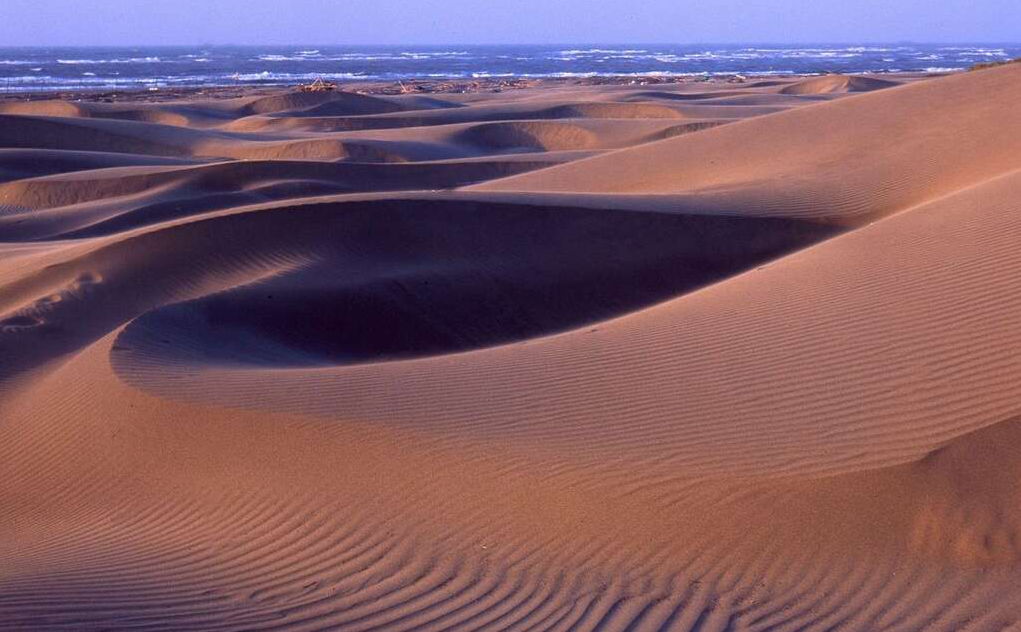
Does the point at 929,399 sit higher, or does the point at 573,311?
the point at 573,311

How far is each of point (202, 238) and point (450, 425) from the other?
22.7 feet

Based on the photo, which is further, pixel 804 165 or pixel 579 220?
pixel 804 165

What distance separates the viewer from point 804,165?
17.1 meters

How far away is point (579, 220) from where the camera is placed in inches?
549

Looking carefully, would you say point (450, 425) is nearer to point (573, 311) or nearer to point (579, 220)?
point (573, 311)

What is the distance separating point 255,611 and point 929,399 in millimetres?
3528

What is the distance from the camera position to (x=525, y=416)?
6715 mm

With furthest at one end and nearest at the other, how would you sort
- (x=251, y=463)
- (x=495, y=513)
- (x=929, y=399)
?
(x=251, y=463), (x=929, y=399), (x=495, y=513)

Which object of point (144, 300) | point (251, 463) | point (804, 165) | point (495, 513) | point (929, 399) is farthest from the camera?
point (804, 165)

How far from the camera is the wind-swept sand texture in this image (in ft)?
16.2

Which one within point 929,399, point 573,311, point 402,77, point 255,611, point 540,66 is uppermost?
point 540,66

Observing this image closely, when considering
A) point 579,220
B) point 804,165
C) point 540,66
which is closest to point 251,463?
point 579,220

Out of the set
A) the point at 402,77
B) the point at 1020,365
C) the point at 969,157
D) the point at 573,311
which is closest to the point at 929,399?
the point at 1020,365

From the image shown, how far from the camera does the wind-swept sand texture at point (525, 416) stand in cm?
493
